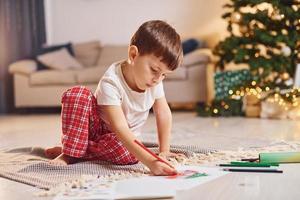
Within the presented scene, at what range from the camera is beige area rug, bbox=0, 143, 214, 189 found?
1498mm

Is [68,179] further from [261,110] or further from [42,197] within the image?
[261,110]

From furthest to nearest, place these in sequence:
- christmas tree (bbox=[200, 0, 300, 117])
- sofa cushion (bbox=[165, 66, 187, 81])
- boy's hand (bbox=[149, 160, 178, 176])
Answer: sofa cushion (bbox=[165, 66, 187, 81]) → christmas tree (bbox=[200, 0, 300, 117]) → boy's hand (bbox=[149, 160, 178, 176])

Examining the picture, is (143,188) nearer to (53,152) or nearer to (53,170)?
(53,170)

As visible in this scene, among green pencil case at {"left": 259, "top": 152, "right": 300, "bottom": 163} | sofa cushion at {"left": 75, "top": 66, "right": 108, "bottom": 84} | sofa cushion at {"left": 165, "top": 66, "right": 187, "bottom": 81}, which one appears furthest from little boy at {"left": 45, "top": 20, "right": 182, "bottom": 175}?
sofa cushion at {"left": 75, "top": 66, "right": 108, "bottom": 84}

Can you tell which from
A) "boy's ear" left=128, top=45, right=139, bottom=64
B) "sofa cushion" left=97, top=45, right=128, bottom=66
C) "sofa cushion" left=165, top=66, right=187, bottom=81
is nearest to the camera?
"boy's ear" left=128, top=45, right=139, bottom=64

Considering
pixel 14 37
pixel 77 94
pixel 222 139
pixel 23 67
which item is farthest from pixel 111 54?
pixel 77 94

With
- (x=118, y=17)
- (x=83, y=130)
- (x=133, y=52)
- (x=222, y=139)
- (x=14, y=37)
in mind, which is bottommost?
(x=222, y=139)

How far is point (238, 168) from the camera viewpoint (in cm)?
156

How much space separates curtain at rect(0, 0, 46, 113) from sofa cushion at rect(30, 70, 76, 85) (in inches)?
18.5

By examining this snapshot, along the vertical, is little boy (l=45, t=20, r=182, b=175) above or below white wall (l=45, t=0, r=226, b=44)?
below

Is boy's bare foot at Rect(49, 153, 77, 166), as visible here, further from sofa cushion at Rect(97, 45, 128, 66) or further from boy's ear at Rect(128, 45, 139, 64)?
sofa cushion at Rect(97, 45, 128, 66)

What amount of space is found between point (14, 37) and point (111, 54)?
97cm

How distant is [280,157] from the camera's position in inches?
64.9

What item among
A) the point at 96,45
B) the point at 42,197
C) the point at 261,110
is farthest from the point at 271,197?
the point at 96,45
